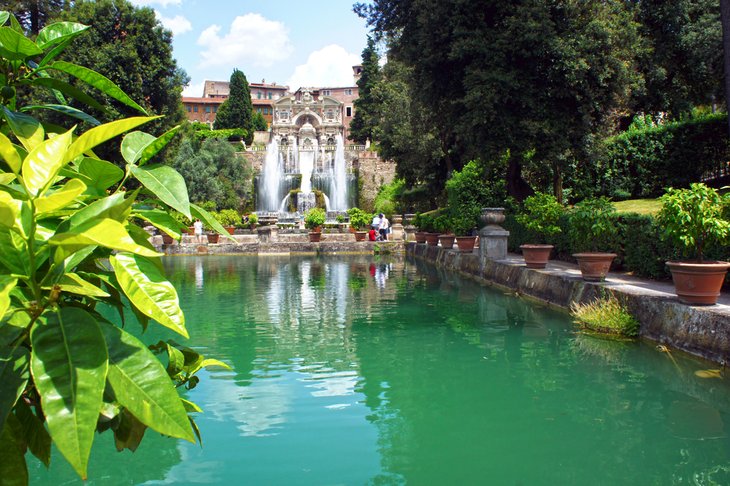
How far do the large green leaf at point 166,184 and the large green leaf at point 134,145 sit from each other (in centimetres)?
9

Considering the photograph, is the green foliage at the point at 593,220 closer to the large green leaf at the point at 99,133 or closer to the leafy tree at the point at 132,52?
the large green leaf at the point at 99,133

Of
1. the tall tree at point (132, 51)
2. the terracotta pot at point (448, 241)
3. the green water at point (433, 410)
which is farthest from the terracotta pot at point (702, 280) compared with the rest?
the tall tree at point (132, 51)

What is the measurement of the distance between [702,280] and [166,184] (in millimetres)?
6482

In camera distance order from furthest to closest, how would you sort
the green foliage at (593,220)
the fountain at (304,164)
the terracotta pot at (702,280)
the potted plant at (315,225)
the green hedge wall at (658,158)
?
the fountain at (304,164) < the potted plant at (315,225) < the green hedge wall at (658,158) < the green foliage at (593,220) < the terracotta pot at (702,280)

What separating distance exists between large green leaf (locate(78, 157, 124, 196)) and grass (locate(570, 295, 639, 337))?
695 cm

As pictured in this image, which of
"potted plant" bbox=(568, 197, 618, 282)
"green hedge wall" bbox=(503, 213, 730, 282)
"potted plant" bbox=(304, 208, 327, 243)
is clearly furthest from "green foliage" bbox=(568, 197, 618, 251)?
"potted plant" bbox=(304, 208, 327, 243)

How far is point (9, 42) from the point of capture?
1.30 m

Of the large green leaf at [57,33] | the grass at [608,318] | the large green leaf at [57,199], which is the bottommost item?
the grass at [608,318]

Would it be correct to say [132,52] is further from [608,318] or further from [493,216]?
[608,318]

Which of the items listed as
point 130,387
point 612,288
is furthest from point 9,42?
point 612,288

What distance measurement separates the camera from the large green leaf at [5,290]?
0.83 metres

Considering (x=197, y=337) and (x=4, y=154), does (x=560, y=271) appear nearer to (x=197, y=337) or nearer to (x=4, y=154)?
(x=197, y=337)

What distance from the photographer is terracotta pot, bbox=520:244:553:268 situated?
10937mm

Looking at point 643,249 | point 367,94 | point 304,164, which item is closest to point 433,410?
point 643,249
